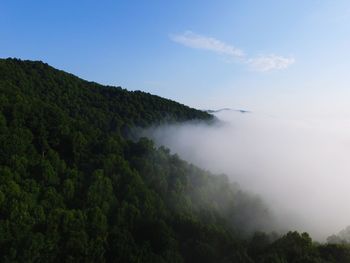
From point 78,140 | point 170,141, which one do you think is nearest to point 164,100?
point 170,141

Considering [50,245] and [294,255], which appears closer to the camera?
[50,245]

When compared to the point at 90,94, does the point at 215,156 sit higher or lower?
lower

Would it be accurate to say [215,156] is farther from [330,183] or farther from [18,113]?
[18,113]

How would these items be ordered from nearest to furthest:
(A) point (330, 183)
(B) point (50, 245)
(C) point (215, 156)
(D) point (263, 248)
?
(B) point (50, 245) → (D) point (263, 248) → (C) point (215, 156) → (A) point (330, 183)

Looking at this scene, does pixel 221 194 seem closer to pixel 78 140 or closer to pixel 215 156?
pixel 78 140

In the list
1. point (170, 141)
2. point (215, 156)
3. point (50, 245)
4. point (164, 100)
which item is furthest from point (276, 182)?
point (50, 245)

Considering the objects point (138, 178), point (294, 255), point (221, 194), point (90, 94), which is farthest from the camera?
point (90, 94)
